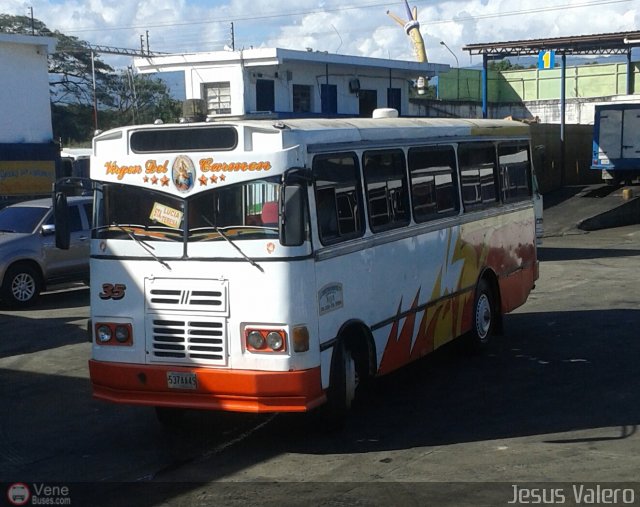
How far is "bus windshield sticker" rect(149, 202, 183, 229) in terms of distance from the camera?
26.2ft

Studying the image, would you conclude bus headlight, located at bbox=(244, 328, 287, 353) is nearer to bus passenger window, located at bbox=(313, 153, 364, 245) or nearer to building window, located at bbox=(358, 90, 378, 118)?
bus passenger window, located at bbox=(313, 153, 364, 245)

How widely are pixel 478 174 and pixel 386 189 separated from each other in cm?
274

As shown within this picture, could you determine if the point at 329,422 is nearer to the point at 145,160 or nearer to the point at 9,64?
the point at 145,160

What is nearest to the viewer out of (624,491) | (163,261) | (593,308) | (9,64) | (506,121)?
(624,491)

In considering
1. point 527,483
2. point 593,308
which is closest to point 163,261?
point 527,483

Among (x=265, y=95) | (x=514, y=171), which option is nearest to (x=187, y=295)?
(x=514, y=171)

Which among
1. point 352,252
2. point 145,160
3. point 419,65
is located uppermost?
point 419,65

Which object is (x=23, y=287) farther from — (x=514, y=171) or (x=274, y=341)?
(x=274, y=341)

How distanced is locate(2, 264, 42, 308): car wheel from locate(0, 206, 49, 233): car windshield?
0.72 meters

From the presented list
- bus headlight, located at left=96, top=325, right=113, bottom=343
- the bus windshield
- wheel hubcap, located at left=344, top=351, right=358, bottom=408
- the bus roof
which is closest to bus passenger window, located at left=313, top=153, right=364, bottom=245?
the bus roof

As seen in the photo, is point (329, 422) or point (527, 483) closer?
point (527, 483)

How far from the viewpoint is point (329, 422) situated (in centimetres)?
830

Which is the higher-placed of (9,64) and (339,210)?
(9,64)

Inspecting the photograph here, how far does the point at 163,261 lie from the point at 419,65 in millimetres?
26754
